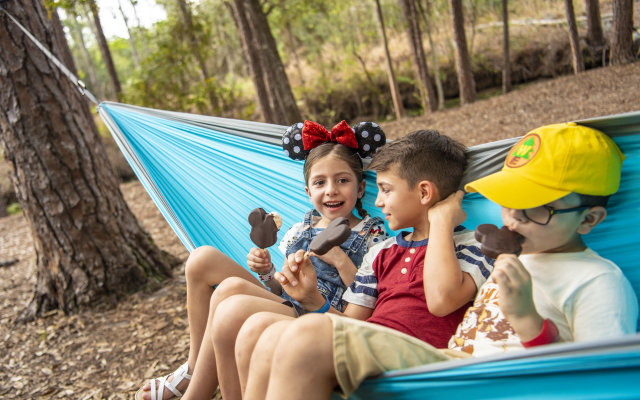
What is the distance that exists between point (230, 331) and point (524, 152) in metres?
0.84

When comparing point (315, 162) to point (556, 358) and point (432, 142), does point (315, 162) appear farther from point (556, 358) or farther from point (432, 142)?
point (556, 358)

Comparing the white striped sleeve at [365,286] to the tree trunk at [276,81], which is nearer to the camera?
the white striped sleeve at [365,286]

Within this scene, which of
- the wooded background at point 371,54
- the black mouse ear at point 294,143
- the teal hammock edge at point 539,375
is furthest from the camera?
the wooded background at point 371,54

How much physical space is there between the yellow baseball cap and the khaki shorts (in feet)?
1.22

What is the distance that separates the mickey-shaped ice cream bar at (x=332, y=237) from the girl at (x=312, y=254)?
300mm

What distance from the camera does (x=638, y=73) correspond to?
221 inches

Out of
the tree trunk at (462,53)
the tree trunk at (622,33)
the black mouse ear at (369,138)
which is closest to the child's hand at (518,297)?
the black mouse ear at (369,138)

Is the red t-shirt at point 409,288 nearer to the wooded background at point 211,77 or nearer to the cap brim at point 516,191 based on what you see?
the cap brim at point 516,191

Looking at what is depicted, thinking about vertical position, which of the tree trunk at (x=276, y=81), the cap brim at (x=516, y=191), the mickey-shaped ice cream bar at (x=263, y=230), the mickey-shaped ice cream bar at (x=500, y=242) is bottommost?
the mickey-shaped ice cream bar at (x=500, y=242)

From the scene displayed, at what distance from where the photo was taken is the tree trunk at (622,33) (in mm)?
5824

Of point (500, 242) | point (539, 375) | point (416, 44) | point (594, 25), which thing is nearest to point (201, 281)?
point (500, 242)

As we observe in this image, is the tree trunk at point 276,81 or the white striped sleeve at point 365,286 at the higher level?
the tree trunk at point 276,81

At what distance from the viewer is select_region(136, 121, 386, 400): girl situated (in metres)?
1.57

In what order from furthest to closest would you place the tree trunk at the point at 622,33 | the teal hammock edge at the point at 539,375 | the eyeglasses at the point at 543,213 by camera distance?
the tree trunk at the point at 622,33 < the eyeglasses at the point at 543,213 < the teal hammock edge at the point at 539,375
